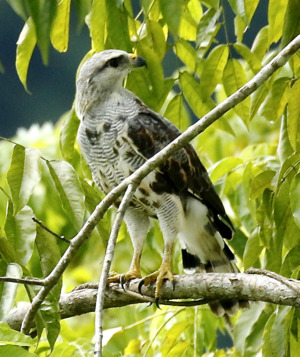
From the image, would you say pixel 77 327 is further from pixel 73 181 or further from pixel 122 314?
pixel 73 181

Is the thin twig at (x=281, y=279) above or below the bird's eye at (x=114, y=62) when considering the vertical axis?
below

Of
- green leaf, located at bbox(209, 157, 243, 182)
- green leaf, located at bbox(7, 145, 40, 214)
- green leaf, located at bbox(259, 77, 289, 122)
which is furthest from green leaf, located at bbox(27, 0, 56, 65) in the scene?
green leaf, located at bbox(209, 157, 243, 182)

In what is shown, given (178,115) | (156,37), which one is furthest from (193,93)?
(156,37)

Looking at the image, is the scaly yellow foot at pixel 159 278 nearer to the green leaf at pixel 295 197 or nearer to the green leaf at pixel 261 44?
the green leaf at pixel 295 197

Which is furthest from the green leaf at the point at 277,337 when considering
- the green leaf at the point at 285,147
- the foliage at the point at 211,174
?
the green leaf at the point at 285,147

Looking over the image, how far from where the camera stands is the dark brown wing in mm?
3350

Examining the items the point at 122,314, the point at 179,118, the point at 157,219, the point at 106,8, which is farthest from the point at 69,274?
the point at 106,8

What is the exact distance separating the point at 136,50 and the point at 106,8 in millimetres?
377

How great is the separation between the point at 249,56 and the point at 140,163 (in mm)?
632

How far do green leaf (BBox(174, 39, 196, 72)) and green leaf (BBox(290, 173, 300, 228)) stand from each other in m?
0.81

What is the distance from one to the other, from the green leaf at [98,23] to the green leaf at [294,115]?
623 millimetres

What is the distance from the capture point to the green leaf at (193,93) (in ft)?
9.99

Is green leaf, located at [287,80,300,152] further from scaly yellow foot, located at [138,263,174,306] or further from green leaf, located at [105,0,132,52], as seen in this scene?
scaly yellow foot, located at [138,263,174,306]

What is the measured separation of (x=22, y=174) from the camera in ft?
7.82
